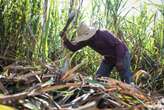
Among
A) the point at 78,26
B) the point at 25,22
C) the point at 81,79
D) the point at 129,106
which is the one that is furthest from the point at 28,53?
the point at 129,106

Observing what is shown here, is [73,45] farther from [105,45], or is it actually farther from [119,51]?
[119,51]

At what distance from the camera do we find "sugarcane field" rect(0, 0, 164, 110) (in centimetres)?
227

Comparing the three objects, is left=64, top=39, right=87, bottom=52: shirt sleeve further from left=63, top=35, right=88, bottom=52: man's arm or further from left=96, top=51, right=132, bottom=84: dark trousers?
left=96, top=51, right=132, bottom=84: dark trousers

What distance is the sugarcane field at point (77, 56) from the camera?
227 cm

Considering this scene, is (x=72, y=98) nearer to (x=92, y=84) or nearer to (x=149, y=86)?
(x=92, y=84)

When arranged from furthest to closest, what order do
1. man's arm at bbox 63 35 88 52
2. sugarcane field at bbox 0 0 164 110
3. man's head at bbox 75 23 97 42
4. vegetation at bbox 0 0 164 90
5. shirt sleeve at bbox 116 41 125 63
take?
shirt sleeve at bbox 116 41 125 63 < man's head at bbox 75 23 97 42 < man's arm at bbox 63 35 88 52 < vegetation at bbox 0 0 164 90 < sugarcane field at bbox 0 0 164 110

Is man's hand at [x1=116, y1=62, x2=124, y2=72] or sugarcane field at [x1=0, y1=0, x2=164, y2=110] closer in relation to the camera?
sugarcane field at [x1=0, y1=0, x2=164, y2=110]

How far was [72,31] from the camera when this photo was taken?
5.08 m

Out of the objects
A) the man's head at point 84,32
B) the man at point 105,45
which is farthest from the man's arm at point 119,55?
the man's head at point 84,32

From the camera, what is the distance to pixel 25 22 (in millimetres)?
4367

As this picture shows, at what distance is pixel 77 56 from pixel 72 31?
60 centimetres

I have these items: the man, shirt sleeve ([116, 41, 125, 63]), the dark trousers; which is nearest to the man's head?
the man

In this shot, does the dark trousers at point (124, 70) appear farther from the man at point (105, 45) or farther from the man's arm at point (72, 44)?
the man's arm at point (72, 44)

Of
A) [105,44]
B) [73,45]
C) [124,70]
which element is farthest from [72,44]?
[124,70]
